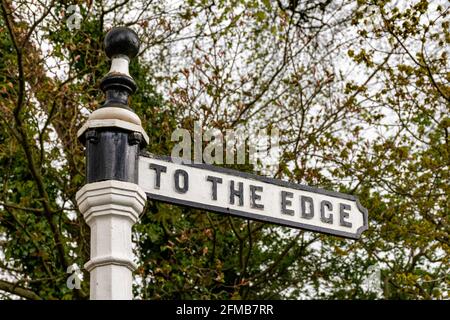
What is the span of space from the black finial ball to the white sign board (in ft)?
1.71

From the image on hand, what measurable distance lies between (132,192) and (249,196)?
64 centimetres

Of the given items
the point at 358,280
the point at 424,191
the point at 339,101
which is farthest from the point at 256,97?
the point at 358,280

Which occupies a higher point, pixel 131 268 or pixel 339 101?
pixel 339 101

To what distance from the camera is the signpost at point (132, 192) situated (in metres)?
3.72

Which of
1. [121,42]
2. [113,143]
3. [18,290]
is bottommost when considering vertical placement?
[113,143]

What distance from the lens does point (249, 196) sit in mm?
4172

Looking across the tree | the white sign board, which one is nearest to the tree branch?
the tree

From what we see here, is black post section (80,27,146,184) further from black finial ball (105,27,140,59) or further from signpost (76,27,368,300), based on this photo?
black finial ball (105,27,140,59)

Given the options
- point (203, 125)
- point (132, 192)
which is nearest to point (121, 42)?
point (132, 192)

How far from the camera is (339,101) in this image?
12.7 m

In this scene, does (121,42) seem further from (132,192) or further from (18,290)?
(18,290)

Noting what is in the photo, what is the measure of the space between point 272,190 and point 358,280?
12566mm

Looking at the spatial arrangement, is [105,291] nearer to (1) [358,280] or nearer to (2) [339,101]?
(2) [339,101]

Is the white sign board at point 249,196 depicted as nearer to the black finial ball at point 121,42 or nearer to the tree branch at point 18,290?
the black finial ball at point 121,42
